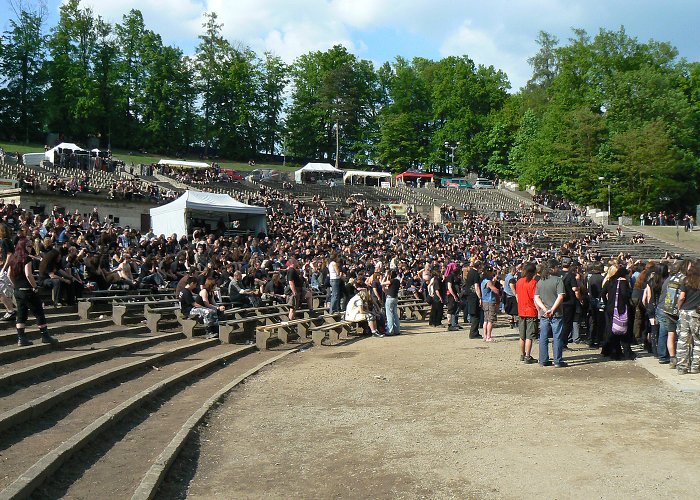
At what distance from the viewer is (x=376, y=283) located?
1723 centimetres

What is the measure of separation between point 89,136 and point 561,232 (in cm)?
4108

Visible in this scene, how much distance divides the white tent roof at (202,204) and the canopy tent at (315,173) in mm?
25684

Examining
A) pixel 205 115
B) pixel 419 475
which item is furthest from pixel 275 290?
pixel 205 115

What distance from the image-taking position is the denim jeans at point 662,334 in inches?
403

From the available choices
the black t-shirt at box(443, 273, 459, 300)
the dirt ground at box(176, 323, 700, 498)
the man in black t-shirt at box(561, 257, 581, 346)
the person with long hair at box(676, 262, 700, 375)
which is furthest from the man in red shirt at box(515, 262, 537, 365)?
the black t-shirt at box(443, 273, 459, 300)

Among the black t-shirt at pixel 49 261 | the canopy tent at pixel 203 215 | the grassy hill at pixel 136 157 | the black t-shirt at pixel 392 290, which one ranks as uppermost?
the grassy hill at pixel 136 157

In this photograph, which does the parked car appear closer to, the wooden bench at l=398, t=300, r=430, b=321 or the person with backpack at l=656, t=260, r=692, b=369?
the wooden bench at l=398, t=300, r=430, b=321

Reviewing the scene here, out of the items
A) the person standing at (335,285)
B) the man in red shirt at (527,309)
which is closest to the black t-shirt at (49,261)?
the person standing at (335,285)

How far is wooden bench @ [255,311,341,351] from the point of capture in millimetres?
13016

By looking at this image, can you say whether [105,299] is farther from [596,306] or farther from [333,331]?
[596,306]

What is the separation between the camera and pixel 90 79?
62562mm

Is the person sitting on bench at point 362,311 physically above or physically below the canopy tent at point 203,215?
below

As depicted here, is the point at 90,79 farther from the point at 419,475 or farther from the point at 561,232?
the point at 419,475

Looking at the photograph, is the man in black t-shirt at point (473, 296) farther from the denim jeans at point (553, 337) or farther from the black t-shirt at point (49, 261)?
the black t-shirt at point (49, 261)
